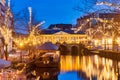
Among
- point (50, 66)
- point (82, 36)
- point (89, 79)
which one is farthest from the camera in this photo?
point (82, 36)

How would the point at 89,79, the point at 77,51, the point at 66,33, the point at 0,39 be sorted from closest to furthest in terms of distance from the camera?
the point at 89,79 < the point at 0,39 < the point at 77,51 < the point at 66,33

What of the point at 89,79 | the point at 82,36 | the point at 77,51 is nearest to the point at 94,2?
the point at 89,79

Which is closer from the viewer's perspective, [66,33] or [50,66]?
[50,66]

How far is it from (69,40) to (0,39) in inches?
4617

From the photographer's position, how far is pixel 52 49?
2232 inches

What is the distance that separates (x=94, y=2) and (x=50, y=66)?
14330mm

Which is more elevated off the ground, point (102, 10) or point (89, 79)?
point (102, 10)

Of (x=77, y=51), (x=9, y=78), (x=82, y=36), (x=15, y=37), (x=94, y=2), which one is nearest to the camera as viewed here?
(x=9, y=78)

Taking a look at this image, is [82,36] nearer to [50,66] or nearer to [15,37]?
[15,37]

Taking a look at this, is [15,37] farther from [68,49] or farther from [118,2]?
[68,49]

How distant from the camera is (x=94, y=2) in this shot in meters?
33.0

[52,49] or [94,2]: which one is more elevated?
[94,2]

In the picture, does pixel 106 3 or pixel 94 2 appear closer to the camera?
pixel 106 3

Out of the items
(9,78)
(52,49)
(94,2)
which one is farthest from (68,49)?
(9,78)
